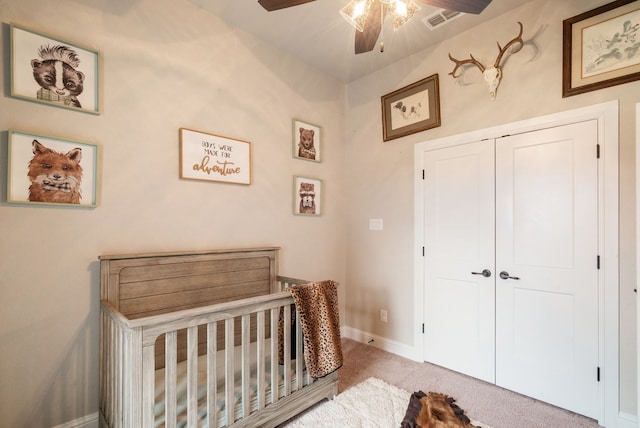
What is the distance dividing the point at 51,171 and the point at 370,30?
6.50ft

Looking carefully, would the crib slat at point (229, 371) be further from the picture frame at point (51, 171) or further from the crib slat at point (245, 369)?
the picture frame at point (51, 171)

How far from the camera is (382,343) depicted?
122 inches

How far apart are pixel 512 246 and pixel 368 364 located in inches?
62.5

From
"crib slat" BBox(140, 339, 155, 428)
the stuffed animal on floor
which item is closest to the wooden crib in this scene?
"crib slat" BBox(140, 339, 155, 428)

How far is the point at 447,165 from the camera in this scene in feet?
8.68

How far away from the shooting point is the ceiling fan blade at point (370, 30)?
1.59m

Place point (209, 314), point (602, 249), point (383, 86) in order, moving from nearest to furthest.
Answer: point (209, 314) → point (602, 249) → point (383, 86)

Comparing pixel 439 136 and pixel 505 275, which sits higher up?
pixel 439 136

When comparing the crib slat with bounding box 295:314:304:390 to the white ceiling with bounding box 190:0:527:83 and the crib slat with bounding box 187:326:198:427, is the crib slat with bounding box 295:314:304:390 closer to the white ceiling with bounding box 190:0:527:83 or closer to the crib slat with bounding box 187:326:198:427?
the crib slat with bounding box 187:326:198:427

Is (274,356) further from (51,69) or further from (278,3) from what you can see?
(51,69)

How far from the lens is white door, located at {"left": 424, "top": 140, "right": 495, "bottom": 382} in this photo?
2.42 metres

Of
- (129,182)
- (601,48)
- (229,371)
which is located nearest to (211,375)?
(229,371)

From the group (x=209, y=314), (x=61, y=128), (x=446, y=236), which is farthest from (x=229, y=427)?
(x=446, y=236)

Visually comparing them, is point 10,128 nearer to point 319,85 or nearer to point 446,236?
point 319,85
